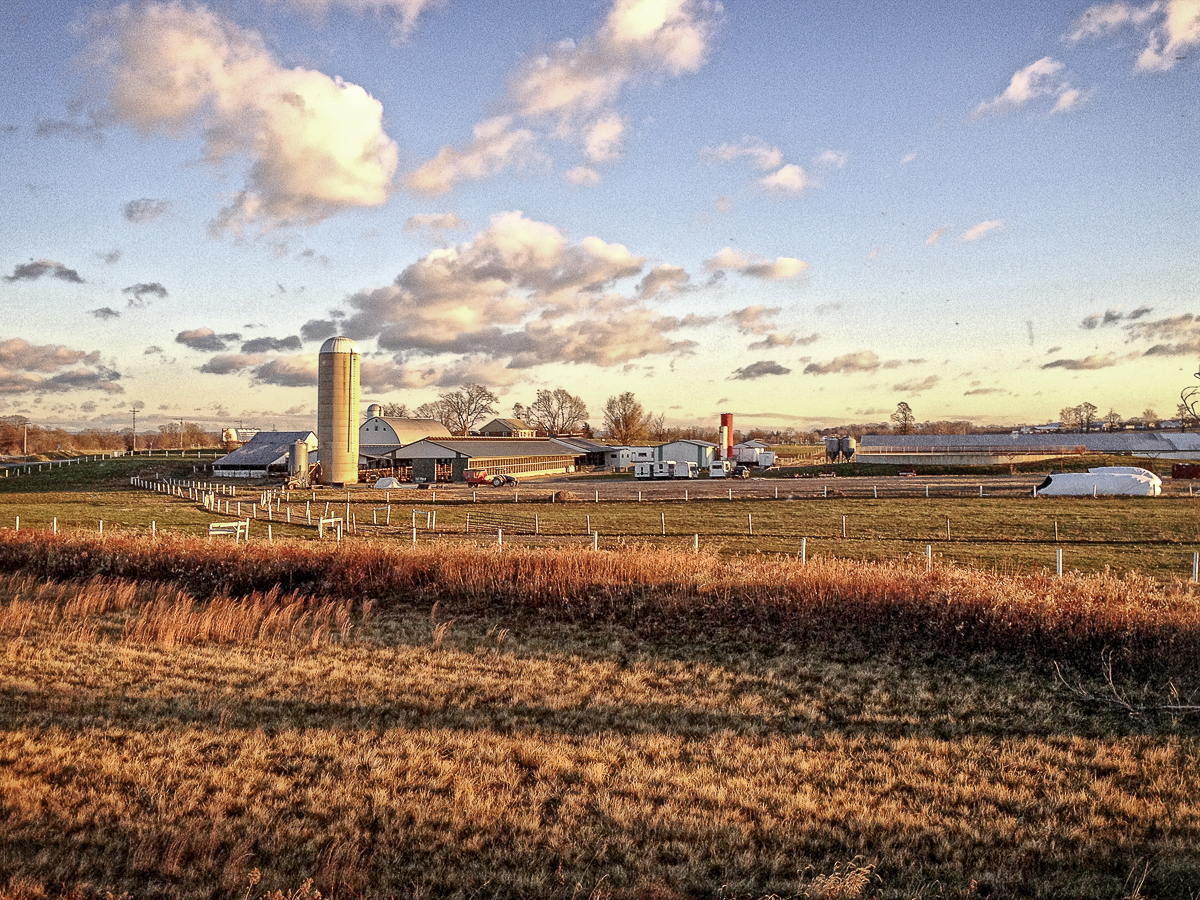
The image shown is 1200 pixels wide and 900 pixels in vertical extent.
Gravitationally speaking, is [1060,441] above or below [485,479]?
above

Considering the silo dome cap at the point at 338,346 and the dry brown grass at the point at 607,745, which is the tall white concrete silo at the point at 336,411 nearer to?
the silo dome cap at the point at 338,346

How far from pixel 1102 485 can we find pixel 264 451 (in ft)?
230

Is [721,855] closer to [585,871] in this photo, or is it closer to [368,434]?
[585,871]

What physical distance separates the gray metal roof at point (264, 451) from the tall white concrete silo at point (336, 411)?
34.7 ft

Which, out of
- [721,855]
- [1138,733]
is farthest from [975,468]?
[721,855]

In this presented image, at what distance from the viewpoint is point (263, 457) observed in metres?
71.4

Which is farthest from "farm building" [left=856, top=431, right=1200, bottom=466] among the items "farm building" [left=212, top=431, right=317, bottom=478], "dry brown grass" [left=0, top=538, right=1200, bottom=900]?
"dry brown grass" [left=0, top=538, right=1200, bottom=900]

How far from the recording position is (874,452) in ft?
285

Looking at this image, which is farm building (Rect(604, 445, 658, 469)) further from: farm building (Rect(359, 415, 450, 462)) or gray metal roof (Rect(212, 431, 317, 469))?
gray metal roof (Rect(212, 431, 317, 469))

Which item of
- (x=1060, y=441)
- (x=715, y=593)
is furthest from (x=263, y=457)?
(x=1060, y=441)

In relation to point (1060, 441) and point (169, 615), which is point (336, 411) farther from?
point (1060, 441)

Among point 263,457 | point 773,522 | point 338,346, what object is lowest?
point 773,522

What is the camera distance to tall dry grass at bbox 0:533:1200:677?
11.7 metres

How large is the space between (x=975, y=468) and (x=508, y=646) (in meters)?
66.1
